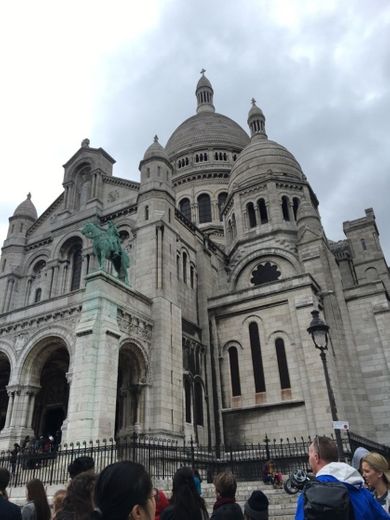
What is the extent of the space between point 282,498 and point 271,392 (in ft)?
33.4

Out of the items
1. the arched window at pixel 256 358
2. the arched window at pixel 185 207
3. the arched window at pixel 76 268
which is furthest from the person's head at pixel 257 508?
the arched window at pixel 185 207

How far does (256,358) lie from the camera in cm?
2339

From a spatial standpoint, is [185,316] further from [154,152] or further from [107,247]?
[154,152]

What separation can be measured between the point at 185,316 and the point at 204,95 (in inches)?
1808

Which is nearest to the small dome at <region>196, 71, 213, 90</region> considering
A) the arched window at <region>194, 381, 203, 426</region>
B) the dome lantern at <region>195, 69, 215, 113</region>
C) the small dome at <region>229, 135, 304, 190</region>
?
the dome lantern at <region>195, 69, 215, 113</region>

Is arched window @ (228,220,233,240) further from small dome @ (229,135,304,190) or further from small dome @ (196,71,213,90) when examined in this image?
small dome @ (196,71,213,90)

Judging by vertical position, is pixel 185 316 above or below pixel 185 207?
below

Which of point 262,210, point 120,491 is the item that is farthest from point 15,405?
point 262,210

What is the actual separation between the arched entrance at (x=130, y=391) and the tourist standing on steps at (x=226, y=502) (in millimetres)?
→ 14365

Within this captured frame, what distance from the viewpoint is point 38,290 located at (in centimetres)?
2798

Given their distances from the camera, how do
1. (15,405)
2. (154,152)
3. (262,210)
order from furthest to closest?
(262,210) → (154,152) → (15,405)

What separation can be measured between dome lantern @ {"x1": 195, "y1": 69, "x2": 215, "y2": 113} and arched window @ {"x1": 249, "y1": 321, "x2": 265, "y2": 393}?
139 feet

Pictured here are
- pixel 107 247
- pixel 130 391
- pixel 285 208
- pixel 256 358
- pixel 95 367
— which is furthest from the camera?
pixel 285 208

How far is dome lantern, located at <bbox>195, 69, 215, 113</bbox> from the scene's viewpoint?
59.5 meters
